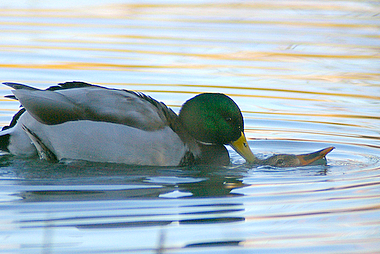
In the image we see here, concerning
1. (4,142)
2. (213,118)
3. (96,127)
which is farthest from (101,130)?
(213,118)

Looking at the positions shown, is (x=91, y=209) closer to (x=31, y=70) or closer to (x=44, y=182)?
(x=44, y=182)

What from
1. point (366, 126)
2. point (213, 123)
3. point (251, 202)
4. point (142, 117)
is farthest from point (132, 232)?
point (366, 126)

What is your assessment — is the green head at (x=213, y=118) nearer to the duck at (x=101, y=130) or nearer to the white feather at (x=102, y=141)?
the duck at (x=101, y=130)

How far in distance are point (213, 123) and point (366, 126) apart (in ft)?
8.14

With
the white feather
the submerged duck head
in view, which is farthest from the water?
the submerged duck head

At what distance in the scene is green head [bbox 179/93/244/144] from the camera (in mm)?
7164

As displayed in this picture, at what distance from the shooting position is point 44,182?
6.24 m

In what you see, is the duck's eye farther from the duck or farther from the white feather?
the white feather

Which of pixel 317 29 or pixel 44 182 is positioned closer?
pixel 44 182

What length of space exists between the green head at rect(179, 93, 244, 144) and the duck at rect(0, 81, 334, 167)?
0.4 inches

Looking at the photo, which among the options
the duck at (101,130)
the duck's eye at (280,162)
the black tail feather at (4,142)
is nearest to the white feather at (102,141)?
the duck at (101,130)

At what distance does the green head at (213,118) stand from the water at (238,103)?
0.35 metres

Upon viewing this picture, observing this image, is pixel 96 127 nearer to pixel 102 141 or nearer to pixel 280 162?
pixel 102 141

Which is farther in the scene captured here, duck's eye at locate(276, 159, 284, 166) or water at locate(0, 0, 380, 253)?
duck's eye at locate(276, 159, 284, 166)
